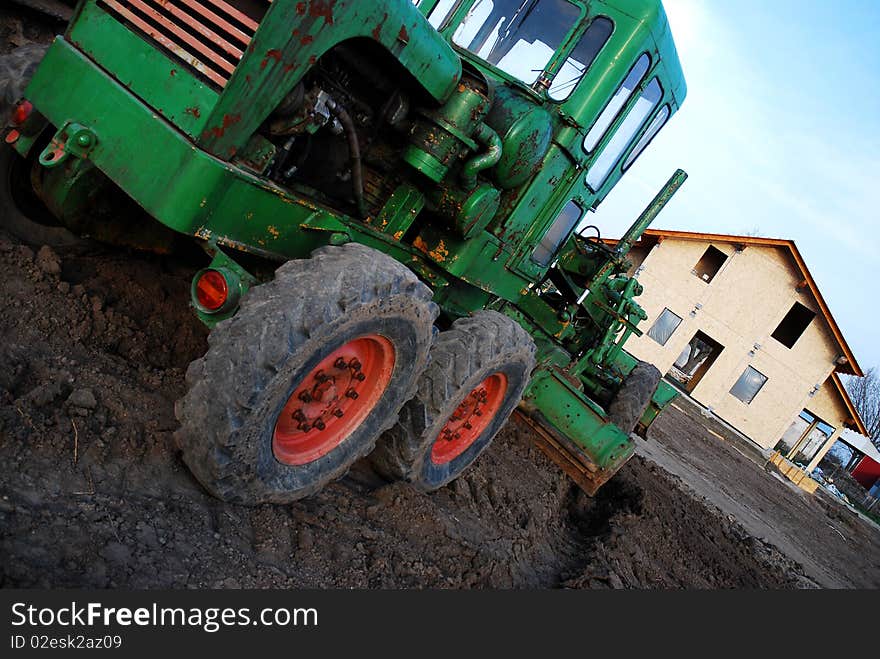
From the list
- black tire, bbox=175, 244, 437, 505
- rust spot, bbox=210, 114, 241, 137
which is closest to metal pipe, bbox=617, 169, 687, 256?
black tire, bbox=175, 244, 437, 505

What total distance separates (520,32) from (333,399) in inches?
110

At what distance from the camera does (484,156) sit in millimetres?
3836

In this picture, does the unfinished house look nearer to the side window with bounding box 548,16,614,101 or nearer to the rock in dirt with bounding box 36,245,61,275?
the side window with bounding box 548,16,614,101

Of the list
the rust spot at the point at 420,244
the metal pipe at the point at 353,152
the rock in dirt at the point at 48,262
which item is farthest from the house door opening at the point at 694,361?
the rock in dirt at the point at 48,262

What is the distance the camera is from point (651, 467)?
29.5 feet

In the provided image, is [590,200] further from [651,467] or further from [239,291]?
[651,467]

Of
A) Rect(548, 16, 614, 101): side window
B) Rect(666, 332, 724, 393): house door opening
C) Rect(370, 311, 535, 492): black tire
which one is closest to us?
Rect(370, 311, 535, 492): black tire

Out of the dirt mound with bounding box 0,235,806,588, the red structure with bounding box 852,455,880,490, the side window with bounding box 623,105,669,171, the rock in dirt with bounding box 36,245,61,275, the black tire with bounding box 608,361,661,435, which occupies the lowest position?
the dirt mound with bounding box 0,235,806,588

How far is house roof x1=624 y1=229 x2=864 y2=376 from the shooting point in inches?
983

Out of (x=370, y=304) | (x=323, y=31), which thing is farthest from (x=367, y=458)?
(x=323, y=31)

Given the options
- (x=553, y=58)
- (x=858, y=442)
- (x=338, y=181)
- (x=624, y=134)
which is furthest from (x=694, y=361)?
(x=338, y=181)

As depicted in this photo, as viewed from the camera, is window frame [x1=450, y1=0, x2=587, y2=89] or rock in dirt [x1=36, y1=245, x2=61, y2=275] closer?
rock in dirt [x1=36, y1=245, x2=61, y2=275]

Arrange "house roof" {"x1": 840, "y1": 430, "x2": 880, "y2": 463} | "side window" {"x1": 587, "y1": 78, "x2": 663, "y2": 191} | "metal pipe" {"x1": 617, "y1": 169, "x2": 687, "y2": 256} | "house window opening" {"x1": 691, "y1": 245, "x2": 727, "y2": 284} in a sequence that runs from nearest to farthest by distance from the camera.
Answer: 1. "side window" {"x1": 587, "y1": 78, "x2": 663, "y2": 191}
2. "metal pipe" {"x1": 617, "y1": 169, "x2": 687, "y2": 256}
3. "house window opening" {"x1": 691, "y1": 245, "x2": 727, "y2": 284}
4. "house roof" {"x1": 840, "y1": 430, "x2": 880, "y2": 463}

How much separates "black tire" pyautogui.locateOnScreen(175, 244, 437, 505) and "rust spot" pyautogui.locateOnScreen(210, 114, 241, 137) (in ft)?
2.00
